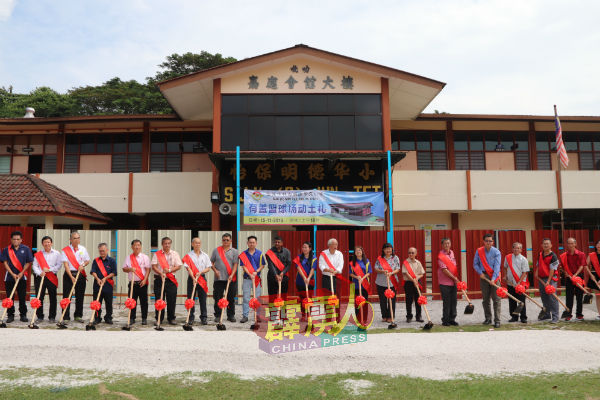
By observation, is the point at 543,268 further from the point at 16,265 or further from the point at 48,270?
the point at 16,265

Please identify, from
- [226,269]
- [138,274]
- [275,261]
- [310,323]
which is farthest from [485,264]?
[138,274]

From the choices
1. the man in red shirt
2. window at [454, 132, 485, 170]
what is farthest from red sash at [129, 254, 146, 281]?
window at [454, 132, 485, 170]

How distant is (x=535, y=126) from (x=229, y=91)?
1164 centimetres

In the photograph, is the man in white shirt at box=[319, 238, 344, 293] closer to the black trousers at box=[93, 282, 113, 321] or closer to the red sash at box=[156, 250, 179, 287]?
the red sash at box=[156, 250, 179, 287]

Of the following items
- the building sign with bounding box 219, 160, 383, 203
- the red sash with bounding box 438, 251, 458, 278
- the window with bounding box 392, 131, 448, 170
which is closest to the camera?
the red sash with bounding box 438, 251, 458, 278

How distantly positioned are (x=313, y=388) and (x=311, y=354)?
130 cm

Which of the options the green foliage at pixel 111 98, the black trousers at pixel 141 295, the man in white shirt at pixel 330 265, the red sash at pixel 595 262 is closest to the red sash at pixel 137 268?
the black trousers at pixel 141 295

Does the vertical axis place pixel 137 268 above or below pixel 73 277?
above

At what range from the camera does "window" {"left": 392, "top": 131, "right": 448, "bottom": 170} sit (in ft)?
57.5

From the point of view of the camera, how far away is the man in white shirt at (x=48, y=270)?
29.0 ft

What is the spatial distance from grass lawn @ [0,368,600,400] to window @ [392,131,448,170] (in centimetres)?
1275

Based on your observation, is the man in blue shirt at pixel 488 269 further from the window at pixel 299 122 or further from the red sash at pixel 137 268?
the red sash at pixel 137 268

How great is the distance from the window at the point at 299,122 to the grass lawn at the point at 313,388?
9.26 meters

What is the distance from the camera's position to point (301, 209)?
12.6 meters
